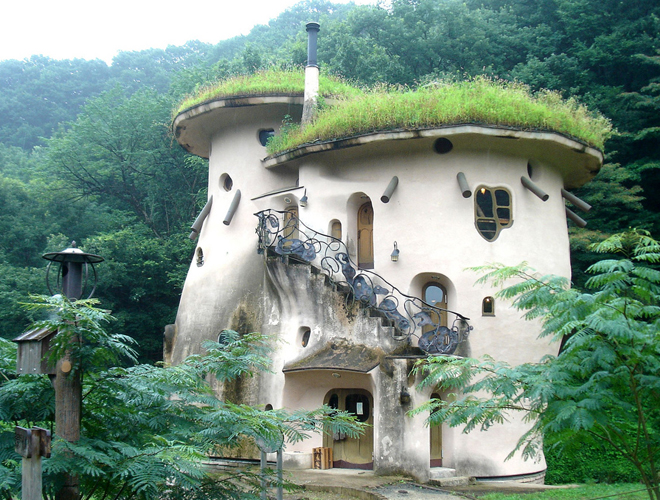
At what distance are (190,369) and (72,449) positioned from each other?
6.79 ft

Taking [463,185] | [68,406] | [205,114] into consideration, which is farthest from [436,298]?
[68,406]

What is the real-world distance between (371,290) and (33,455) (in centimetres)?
1105

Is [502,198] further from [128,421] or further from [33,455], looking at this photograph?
[33,455]

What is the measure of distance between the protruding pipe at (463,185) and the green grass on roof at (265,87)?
4089mm

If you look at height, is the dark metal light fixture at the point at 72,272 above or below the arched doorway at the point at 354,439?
above

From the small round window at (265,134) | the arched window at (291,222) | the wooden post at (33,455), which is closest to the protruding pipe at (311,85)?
the small round window at (265,134)

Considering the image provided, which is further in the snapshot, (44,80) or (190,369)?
(44,80)

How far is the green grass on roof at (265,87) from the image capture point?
1919 cm

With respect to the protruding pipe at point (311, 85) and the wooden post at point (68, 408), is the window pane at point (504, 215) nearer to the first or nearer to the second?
the protruding pipe at point (311, 85)

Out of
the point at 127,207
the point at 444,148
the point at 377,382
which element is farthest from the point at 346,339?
the point at 127,207

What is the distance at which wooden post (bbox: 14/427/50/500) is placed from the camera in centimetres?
598

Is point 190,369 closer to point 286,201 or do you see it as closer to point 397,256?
point 397,256

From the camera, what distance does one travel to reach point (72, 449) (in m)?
6.86

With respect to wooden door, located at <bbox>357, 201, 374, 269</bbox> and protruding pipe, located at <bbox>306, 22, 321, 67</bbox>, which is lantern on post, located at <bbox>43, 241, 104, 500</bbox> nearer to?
wooden door, located at <bbox>357, 201, 374, 269</bbox>
